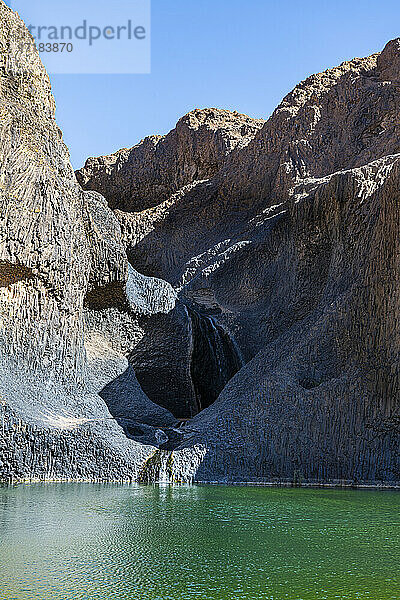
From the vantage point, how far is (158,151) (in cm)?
2939

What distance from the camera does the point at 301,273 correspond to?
55.4ft

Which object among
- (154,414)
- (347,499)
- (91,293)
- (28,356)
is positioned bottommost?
(347,499)

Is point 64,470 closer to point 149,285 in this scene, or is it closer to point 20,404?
point 20,404

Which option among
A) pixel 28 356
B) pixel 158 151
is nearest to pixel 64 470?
pixel 28 356

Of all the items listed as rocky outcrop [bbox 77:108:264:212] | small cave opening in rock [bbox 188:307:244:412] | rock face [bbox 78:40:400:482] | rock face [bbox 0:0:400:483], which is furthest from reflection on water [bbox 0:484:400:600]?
rocky outcrop [bbox 77:108:264:212]

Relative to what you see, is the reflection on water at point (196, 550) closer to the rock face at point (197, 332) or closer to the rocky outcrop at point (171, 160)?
the rock face at point (197, 332)

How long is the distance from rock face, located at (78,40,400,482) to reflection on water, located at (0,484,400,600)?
13.3 ft

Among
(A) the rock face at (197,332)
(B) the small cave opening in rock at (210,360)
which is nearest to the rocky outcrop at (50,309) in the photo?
(A) the rock face at (197,332)

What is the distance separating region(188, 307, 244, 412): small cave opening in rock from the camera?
16719mm

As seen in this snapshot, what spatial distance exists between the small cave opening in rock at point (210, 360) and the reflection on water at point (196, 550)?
9.55 m

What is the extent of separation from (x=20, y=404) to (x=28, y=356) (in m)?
1.15

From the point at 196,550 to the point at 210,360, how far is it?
1295 cm

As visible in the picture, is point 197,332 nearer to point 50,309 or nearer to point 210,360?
point 210,360

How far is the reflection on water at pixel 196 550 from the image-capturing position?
10.3ft
